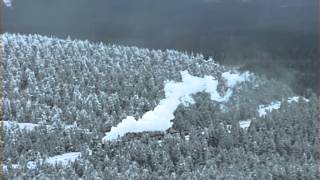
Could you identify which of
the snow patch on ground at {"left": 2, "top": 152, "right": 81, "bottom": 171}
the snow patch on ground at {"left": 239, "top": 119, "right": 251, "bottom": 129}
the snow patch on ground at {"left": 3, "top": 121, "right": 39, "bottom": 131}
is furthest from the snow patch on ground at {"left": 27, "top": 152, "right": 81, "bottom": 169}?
the snow patch on ground at {"left": 239, "top": 119, "right": 251, "bottom": 129}

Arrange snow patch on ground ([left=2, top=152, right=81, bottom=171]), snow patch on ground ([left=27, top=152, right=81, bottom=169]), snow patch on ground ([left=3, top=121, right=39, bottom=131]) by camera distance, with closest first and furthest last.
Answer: snow patch on ground ([left=2, top=152, right=81, bottom=171]), snow patch on ground ([left=27, top=152, right=81, bottom=169]), snow patch on ground ([left=3, top=121, right=39, bottom=131])

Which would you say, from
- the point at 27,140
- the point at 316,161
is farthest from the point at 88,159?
the point at 316,161

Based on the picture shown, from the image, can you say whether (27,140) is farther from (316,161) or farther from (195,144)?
(316,161)

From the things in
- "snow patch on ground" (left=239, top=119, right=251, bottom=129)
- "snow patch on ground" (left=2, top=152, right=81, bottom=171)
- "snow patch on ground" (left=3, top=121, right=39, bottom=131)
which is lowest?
"snow patch on ground" (left=2, top=152, right=81, bottom=171)

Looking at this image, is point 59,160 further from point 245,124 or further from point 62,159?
point 245,124

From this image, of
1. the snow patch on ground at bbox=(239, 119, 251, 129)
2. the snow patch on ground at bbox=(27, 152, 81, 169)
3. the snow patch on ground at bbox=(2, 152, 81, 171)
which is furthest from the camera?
the snow patch on ground at bbox=(239, 119, 251, 129)

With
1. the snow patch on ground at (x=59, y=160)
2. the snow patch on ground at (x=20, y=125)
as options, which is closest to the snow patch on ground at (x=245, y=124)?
the snow patch on ground at (x=59, y=160)

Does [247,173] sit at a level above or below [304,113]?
below

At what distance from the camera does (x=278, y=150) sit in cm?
16338

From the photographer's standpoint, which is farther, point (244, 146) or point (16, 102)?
point (16, 102)

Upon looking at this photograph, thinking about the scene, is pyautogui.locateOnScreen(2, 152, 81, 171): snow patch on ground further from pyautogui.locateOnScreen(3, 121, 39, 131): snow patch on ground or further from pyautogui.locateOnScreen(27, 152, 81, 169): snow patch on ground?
pyautogui.locateOnScreen(3, 121, 39, 131): snow patch on ground

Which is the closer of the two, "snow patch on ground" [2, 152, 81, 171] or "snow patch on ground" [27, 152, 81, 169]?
"snow patch on ground" [2, 152, 81, 171]

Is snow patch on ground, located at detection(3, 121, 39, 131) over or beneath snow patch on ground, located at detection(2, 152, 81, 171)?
over

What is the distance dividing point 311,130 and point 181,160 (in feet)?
152
